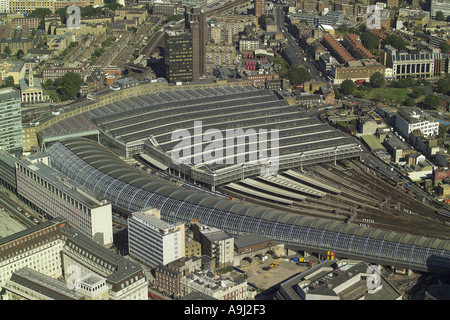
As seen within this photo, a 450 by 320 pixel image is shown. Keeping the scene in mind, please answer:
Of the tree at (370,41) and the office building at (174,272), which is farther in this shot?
the tree at (370,41)

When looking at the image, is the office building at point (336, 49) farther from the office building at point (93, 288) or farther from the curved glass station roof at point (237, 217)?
the office building at point (93, 288)

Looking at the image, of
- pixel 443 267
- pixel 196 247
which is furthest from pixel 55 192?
pixel 443 267

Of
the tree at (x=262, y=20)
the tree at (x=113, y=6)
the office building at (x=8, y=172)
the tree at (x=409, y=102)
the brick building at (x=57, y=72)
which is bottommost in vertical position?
the office building at (x=8, y=172)

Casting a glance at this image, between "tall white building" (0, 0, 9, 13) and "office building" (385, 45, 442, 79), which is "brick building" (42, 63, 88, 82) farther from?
"office building" (385, 45, 442, 79)

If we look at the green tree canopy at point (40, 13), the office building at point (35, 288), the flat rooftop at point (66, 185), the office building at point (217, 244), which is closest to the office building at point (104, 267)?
the office building at point (35, 288)

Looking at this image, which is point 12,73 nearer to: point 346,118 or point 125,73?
point 125,73

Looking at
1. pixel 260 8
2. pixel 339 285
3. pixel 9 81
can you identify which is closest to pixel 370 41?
pixel 260 8
